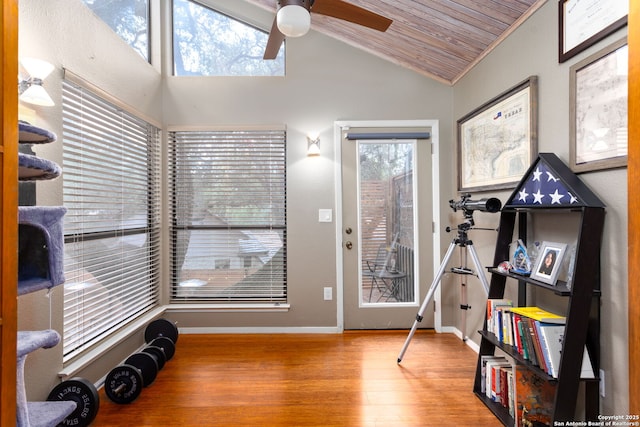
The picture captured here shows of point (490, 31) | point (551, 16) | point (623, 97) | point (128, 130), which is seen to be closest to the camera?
point (623, 97)

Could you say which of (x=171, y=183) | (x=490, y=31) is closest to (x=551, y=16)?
(x=490, y=31)

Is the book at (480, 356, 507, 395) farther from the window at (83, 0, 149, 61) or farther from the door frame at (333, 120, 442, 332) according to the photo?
the window at (83, 0, 149, 61)

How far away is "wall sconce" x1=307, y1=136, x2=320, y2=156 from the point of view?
3225 millimetres

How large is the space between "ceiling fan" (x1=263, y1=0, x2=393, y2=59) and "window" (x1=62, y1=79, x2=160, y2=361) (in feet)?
4.47

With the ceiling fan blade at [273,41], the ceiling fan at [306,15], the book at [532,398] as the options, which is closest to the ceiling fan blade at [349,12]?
the ceiling fan at [306,15]

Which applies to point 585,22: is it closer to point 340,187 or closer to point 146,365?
point 340,187

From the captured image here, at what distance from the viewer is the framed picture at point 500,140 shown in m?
2.10

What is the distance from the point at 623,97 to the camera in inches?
56.2

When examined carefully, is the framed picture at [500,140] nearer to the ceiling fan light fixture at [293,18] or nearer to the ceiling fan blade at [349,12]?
the ceiling fan blade at [349,12]

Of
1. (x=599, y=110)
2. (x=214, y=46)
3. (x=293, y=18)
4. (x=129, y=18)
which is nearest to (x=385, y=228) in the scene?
(x=599, y=110)

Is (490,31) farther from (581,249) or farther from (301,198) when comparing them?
(301,198)

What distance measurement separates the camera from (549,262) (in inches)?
67.8

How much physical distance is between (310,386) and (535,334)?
1439 mm

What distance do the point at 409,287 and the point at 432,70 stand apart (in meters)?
2.14
